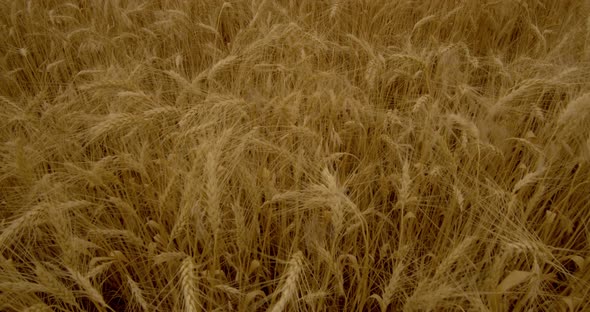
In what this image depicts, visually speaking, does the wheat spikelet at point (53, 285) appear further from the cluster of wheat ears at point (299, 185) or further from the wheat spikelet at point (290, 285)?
the wheat spikelet at point (290, 285)

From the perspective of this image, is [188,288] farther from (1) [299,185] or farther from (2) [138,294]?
(1) [299,185]

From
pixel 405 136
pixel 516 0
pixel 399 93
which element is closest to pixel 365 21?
pixel 399 93

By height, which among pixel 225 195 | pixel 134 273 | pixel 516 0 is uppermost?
pixel 516 0

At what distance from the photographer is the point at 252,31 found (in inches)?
83.0

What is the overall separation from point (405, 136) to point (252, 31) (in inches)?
45.5

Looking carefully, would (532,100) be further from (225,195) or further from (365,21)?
(225,195)

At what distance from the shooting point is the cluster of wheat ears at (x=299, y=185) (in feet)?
3.20

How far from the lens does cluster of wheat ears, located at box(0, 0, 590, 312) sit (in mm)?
976

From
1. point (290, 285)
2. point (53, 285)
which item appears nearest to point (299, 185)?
point (290, 285)

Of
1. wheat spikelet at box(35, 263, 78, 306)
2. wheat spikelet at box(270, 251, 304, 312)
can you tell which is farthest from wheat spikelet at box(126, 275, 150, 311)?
wheat spikelet at box(270, 251, 304, 312)

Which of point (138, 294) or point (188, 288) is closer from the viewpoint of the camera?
point (188, 288)

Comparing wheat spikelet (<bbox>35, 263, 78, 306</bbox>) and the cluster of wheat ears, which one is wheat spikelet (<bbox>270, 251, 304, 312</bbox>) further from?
wheat spikelet (<bbox>35, 263, 78, 306</bbox>)

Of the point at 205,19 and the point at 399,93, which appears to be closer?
the point at 399,93

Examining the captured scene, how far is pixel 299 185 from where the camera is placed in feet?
4.10
